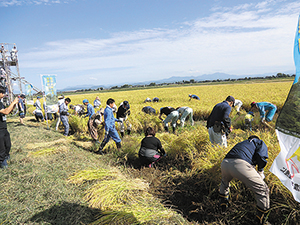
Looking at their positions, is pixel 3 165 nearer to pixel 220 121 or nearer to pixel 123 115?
pixel 123 115

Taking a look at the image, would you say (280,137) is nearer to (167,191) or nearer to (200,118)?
(167,191)

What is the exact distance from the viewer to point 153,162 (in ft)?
15.6

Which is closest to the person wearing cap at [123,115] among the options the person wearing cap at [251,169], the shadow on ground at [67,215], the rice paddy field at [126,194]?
the rice paddy field at [126,194]

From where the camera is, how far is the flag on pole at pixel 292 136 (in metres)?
1.65

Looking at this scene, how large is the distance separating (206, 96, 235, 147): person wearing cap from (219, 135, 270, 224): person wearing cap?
1.61 metres

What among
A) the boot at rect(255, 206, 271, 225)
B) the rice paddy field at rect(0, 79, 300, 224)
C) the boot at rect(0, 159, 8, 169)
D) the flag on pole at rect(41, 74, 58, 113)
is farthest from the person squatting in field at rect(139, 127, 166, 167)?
the flag on pole at rect(41, 74, 58, 113)

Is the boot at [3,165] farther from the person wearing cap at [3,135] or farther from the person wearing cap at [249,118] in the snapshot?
the person wearing cap at [249,118]

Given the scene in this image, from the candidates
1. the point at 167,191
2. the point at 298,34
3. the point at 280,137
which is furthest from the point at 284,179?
the point at 167,191

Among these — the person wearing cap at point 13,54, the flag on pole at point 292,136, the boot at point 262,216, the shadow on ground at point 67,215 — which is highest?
the person wearing cap at point 13,54

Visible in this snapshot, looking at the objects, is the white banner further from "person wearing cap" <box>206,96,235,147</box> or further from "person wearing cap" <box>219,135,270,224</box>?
"person wearing cap" <box>206,96,235,147</box>

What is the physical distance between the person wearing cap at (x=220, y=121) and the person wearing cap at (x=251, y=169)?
1.61 meters

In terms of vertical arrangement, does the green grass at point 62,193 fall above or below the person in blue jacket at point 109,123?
below

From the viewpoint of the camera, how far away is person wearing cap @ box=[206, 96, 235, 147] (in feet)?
14.4

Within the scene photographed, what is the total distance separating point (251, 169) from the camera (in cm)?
258
